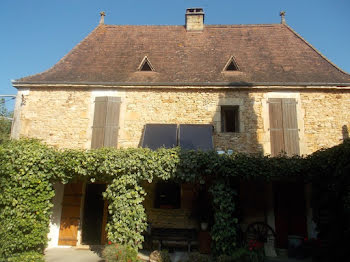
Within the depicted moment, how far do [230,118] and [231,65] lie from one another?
189cm

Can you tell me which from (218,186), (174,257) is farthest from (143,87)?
(174,257)

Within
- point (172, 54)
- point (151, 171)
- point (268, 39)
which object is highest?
point (268, 39)

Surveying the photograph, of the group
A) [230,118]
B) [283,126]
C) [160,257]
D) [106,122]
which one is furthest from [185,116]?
[160,257]

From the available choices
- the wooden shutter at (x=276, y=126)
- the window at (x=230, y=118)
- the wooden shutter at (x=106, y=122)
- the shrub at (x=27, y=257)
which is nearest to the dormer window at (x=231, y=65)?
the window at (x=230, y=118)

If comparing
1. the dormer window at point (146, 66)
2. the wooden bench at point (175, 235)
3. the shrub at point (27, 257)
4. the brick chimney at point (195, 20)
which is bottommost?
the shrub at point (27, 257)

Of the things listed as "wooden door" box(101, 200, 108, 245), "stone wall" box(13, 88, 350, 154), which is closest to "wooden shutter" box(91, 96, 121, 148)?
"stone wall" box(13, 88, 350, 154)

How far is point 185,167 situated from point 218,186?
0.87m

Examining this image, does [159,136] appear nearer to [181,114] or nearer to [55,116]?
[181,114]

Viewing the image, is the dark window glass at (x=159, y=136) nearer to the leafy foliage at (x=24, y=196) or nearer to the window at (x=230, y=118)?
the window at (x=230, y=118)

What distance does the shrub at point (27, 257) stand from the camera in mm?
5184

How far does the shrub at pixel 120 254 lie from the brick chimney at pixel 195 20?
893cm

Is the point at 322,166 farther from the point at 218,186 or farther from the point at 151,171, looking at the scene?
the point at 151,171

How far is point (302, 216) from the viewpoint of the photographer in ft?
24.5

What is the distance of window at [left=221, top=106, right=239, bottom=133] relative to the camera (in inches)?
333
